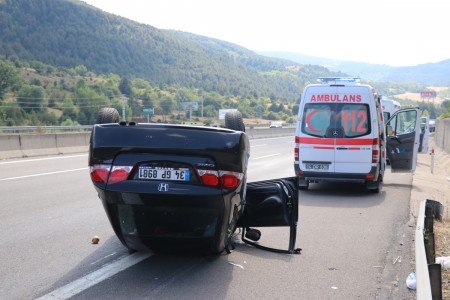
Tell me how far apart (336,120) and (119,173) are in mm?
8027

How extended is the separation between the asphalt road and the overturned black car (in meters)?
0.46

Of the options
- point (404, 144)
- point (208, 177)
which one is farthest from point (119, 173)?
point (404, 144)

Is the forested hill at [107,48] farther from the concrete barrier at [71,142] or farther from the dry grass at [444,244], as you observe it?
the dry grass at [444,244]

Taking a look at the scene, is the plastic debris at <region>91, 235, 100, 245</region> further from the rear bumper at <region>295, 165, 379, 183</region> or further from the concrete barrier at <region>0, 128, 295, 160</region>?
the concrete barrier at <region>0, 128, 295, 160</region>

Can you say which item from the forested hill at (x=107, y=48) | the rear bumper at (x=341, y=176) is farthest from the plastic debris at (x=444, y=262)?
the forested hill at (x=107, y=48)

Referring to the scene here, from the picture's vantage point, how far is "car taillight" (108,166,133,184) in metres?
4.96

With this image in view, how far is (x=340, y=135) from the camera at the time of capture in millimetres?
12102

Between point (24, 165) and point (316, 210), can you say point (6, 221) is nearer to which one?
point (316, 210)

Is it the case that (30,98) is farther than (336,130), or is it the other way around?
(30,98)

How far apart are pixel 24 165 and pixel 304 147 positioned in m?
8.58

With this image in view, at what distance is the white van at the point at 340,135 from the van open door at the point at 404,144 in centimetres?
110

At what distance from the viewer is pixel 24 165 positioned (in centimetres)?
1617

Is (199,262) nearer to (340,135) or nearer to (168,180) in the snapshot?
(168,180)

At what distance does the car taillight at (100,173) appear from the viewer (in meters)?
5.03
